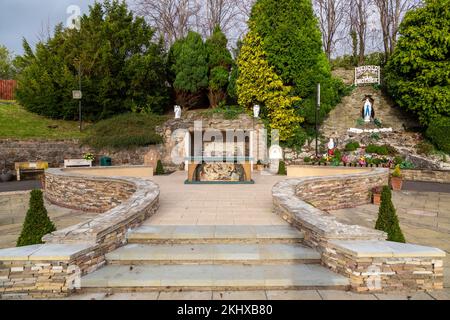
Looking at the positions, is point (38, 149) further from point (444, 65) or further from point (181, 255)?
point (444, 65)

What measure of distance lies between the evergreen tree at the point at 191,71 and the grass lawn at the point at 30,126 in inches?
316

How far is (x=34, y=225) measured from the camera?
208 inches

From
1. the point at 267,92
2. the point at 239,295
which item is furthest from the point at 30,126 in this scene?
the point at 239,295

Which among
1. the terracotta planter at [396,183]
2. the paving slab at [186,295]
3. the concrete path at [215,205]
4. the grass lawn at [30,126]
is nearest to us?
the paving slab at [186,295]

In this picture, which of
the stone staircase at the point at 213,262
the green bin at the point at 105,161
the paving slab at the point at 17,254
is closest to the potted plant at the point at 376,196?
the stone staircase at the point at 213,262

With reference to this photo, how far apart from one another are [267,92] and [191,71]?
6.69m

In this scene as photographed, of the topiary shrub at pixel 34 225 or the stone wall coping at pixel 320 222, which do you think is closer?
the stone wall coping at pixel 320 222

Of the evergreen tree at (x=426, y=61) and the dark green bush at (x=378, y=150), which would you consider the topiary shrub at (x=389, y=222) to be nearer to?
the dark green bush at (x=378, y=150)

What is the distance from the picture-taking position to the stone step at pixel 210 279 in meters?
4.10

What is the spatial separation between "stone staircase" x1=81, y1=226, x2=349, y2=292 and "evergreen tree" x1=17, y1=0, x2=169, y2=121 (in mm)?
18004

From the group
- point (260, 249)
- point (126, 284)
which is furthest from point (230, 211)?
point (126, 284)

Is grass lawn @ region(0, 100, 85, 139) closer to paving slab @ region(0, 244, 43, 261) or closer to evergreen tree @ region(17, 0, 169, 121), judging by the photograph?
evergreen tree @ region(17, 0, 169, 121)

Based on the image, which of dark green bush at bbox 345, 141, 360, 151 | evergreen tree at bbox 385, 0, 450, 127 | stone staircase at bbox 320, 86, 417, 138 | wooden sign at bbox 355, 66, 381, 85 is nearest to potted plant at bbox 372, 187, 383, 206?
dark green bush at bbox 345, 141, 360, 151

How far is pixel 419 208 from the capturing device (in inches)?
392
